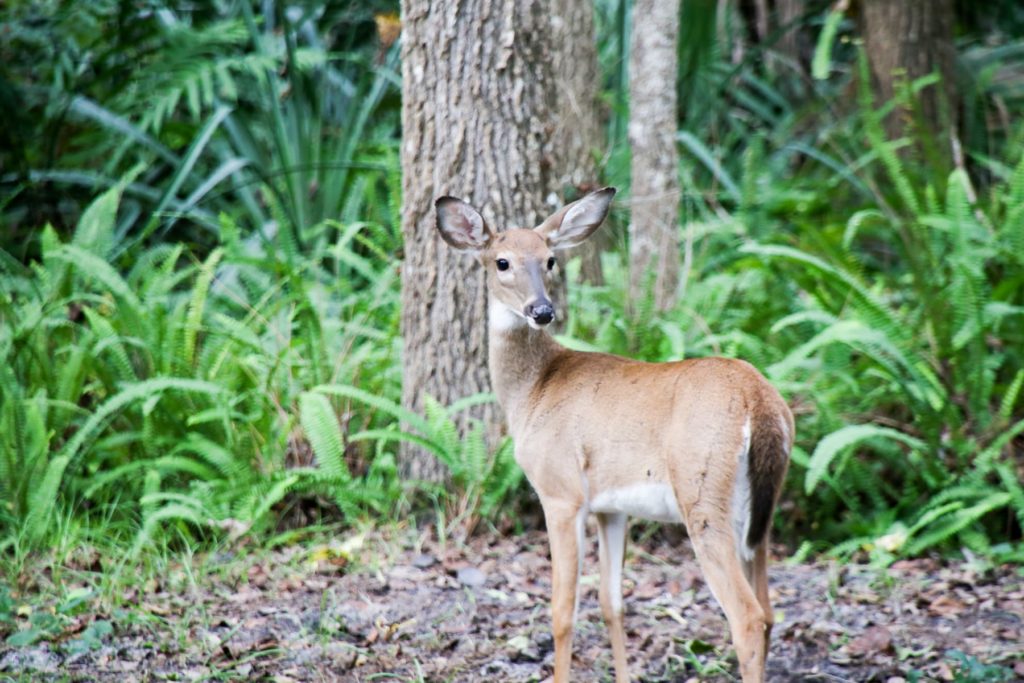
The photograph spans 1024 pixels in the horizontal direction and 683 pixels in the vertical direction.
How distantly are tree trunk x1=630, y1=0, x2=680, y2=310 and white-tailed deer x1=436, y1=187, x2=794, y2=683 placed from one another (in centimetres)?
215

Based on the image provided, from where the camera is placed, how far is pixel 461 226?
13.7ft

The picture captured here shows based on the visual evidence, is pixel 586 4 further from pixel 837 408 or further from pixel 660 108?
pixel 837 408

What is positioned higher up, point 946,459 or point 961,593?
point 946,459

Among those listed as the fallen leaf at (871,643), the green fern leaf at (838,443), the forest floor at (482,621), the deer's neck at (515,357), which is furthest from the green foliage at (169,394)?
the fallen leaf at (871,643)

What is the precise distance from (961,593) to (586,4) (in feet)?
12.5

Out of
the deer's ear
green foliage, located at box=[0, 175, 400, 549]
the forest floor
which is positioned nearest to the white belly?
the forest floor

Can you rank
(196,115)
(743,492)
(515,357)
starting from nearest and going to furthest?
(743,492)
(515,357)
(196,115)

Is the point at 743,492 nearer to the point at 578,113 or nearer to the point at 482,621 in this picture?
the point at 482,621

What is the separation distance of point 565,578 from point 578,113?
9.21 ft

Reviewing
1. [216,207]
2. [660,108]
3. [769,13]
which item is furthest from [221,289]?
[769,13]

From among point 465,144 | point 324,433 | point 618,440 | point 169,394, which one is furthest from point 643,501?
point 169,394

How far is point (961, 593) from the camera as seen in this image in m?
4.71

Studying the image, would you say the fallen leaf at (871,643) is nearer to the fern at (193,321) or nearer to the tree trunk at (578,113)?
the tree trunk at (578,113)

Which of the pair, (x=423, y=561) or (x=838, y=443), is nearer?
(x=838, y=443)
